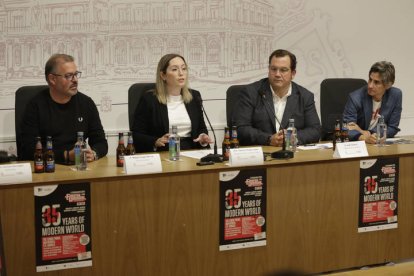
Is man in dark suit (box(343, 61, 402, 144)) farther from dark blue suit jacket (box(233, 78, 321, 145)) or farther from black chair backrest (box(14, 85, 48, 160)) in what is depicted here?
black chair backrest (box(14, 85, 48, 160))

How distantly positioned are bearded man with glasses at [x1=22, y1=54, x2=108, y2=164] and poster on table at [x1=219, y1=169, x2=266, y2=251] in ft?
2.55

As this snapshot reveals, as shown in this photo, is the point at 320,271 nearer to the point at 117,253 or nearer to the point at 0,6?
the point at 117,253

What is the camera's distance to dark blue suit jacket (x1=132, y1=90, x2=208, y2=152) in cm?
391

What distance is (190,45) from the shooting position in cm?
500

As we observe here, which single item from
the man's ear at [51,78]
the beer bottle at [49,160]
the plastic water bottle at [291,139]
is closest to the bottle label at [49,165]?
the beer bottle at [49,160]

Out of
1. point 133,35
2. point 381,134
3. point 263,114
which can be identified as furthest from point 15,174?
point 133,35

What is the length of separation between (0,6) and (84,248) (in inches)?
92.9

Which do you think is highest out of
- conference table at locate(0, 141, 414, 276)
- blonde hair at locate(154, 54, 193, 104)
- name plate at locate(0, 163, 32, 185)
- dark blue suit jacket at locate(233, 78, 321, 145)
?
blonde hair at locate(154, 54, 193, 104)

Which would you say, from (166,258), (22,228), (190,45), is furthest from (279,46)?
(22,228)

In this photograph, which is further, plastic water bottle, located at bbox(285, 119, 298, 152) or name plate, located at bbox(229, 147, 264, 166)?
plastic water bottle, located at bbox(285, 119, 298, 152)

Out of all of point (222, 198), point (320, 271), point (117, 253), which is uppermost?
point (222, 198)

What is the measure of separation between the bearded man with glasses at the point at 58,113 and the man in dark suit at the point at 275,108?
37.4 inches

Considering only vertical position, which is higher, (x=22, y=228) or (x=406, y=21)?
(x=406, y=21)

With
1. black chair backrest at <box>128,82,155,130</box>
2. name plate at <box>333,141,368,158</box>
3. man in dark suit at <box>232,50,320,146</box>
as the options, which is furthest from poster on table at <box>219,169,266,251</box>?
black chair backrest at <box>128,82,155,130</box>
